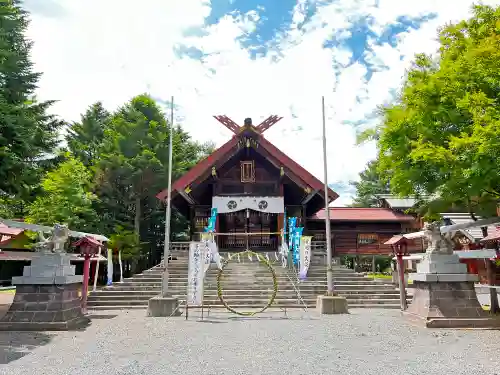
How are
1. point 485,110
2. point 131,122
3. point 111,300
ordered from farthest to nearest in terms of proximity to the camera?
point 131,122, point 111,300, point 485,110

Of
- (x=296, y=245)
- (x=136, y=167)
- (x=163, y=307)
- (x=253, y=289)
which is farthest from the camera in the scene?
(x=136, y=167)

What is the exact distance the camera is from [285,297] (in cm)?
1405

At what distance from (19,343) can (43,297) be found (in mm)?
1932

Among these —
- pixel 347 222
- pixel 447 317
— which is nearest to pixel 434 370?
pixel 447 317

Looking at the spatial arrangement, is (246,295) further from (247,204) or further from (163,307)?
(247,204)

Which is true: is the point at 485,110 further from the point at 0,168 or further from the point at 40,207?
the point at 40,207

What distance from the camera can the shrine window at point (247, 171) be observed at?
2078 centimetres

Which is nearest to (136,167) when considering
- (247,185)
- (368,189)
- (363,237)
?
(247,185)

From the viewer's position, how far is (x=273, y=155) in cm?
2028

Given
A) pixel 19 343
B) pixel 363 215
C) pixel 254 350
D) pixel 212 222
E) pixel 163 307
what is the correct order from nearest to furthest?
pixel 254 350
pixel 19 343
pixel 163 307
pixel 212 222
pixel 363 215

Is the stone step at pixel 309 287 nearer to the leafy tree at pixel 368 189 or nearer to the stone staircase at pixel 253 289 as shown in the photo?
the stone staircase at pixel 253 289

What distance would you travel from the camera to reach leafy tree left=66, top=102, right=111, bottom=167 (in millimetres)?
32531

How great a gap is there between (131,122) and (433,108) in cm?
2470

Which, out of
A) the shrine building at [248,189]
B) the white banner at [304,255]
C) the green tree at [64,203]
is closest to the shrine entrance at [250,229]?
the shrine building at [248,189]
